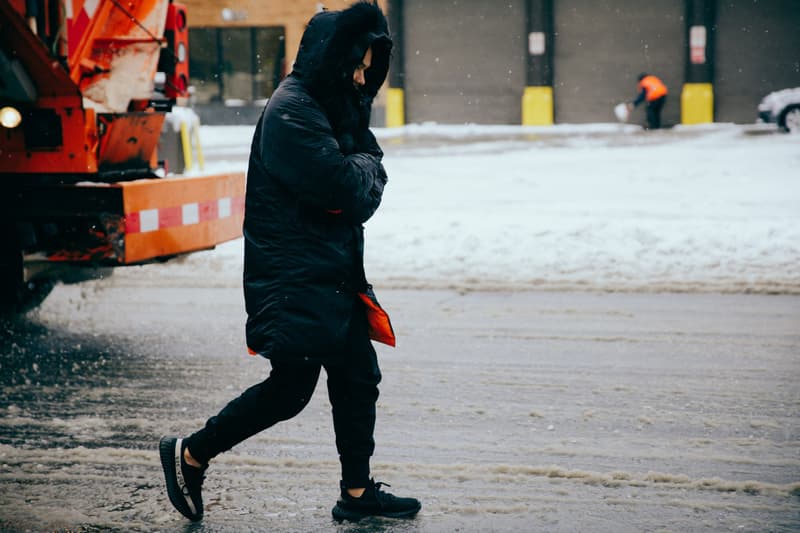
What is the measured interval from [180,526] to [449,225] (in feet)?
23.3

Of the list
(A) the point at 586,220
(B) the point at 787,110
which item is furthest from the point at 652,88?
(A) the point at 586,220

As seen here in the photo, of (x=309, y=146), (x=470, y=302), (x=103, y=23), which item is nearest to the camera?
(x=309, y=146)

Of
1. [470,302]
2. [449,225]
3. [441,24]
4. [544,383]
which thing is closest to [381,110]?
[441,24]

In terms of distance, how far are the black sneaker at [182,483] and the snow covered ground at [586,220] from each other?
15.2ft

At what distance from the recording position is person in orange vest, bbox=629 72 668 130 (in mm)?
27703

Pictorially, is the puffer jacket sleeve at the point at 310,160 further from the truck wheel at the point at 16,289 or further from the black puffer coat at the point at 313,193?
the truck wheel at the point at 16,289

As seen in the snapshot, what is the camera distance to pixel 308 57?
3.39 metres

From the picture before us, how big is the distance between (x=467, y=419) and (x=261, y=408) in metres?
1.55

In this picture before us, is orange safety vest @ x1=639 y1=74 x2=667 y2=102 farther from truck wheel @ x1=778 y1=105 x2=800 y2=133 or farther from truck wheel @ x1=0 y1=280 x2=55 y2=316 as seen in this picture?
truck wheel @ x1=0 y1=280 x2=55 y2=316

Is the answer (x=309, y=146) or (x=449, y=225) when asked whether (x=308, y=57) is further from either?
(x=449, y=225)

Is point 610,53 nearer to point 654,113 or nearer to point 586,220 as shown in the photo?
point 654,113

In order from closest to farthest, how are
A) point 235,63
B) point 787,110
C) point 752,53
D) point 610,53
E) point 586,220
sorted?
point 586,220
point 787,110
point 752,53
point 610,53
point 235,63

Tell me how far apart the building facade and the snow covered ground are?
350 inches

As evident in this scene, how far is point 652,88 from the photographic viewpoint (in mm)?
27781
